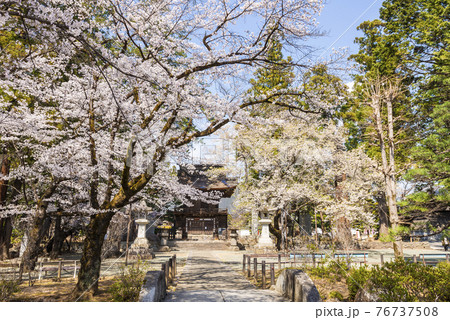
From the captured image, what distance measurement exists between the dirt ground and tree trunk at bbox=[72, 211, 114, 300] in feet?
0.91

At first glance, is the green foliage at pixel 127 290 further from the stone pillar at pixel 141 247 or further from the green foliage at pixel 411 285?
the stone pillar at pixel 141 247

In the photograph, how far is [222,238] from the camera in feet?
108

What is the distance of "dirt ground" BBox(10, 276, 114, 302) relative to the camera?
6.88 metres

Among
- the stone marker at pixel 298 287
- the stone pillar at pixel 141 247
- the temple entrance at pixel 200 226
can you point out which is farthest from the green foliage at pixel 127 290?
the temple entrance at pixel 200 226

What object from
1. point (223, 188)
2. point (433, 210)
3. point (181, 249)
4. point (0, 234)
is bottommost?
point (181, 249)

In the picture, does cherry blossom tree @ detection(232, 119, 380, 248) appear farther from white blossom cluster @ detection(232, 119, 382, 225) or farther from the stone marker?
the stone marker

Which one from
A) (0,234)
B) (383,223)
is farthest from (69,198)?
(383,223)

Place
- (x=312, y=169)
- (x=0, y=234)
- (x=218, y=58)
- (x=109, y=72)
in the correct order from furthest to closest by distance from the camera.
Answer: (x=312, y=169) → (x=0, y=234) → (x=109, y=72) → (x=218, y=58)

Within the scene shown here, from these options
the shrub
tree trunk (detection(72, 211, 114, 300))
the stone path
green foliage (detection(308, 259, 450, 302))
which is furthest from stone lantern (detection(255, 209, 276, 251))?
green foliage (detection(308, 259, 450, 302))

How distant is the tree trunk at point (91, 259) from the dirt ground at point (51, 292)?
0.91 ft

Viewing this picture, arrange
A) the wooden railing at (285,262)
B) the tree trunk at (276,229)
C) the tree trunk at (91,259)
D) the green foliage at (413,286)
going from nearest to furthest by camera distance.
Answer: the green foliage at (413,286) < the tree trunk at (91,259) < the wooden railing at (285,262) < the tree trunk at (276,229)

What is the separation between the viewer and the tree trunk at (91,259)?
678 centimetres

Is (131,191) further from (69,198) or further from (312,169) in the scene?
(312,169)

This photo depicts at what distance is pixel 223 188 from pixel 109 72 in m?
26.5
